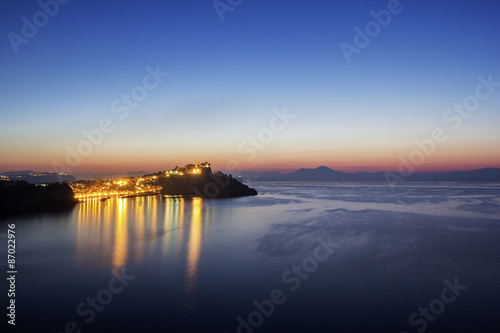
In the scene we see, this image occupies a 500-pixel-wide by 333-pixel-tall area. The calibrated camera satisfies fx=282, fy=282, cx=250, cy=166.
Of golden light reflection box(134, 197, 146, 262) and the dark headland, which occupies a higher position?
the dark headland

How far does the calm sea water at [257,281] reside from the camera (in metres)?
11.1

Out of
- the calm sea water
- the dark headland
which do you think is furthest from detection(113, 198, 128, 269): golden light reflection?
the dark headland

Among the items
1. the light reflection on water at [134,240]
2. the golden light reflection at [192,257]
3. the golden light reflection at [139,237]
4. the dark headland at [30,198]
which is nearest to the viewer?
the golden light reflection at [192,257]

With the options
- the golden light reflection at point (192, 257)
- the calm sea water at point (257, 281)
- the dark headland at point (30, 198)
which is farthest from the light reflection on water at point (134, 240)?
the dark headland at point (30, 198)

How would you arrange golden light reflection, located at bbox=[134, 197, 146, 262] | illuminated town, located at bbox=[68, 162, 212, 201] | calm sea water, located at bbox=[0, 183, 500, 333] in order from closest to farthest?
calm sea water, located at bbox=[0, 183, 500, 333], golden light reflection, located at bbox=[134, 197, 146, 262], illuminated town, located at bbox=[68, 162, 212, 201]

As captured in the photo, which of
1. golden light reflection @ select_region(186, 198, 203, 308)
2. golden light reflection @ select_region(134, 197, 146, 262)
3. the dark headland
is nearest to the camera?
golden light reflection @ select_region(186, 198, 203, 308)

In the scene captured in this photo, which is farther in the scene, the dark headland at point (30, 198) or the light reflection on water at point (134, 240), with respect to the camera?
the dark headland at point (30, 198)

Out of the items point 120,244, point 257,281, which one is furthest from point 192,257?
point 120,244

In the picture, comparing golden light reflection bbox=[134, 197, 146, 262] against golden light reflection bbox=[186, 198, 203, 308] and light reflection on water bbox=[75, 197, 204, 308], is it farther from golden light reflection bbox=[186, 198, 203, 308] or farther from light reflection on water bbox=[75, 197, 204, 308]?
golden light reflection bbox=[186, 198, 203, 308]

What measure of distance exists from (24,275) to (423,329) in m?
19.9

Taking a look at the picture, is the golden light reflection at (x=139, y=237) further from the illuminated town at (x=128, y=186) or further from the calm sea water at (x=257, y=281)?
the illuminated town at (x=128, y=186)

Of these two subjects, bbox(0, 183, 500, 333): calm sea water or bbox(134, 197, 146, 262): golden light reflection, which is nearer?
bbox(0, 183, 500, 333): calm sea water

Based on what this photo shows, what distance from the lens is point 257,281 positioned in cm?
1552

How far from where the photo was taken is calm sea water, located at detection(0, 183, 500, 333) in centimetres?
1115
